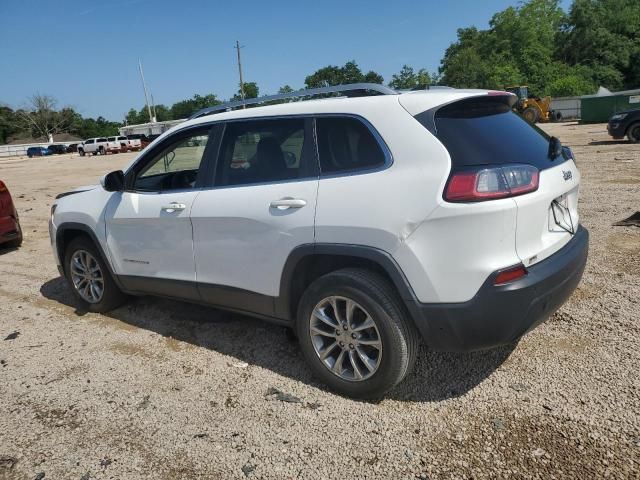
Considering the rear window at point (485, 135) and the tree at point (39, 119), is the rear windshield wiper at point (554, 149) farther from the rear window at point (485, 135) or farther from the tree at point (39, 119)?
the tree at point (39, 119)

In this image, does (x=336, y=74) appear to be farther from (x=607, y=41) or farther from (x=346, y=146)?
(x=346, y=146)

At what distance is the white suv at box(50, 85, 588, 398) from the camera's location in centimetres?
246

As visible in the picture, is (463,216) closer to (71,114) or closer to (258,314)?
(258,314)

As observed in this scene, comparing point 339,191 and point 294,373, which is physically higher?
point 339,191

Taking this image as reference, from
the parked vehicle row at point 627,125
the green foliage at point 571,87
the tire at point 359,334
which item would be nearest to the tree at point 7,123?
the green foliage at point 571,87

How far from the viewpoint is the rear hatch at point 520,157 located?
2.52 metres

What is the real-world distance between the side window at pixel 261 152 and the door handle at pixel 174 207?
340 mm

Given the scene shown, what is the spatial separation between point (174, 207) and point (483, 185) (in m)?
2.27

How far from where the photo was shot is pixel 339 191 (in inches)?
110

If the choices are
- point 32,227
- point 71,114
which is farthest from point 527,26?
point 71,114

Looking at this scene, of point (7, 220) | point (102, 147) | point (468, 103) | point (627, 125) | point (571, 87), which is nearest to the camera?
point (468, 103)

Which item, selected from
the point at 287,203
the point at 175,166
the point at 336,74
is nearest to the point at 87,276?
the point at 175,166

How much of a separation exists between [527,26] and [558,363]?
73.8 metres

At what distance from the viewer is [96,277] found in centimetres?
460
